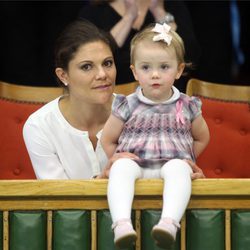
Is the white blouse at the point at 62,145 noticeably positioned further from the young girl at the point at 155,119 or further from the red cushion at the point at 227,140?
the red cushion at the point at 227,140

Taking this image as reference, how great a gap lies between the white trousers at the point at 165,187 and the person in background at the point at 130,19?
131 centimetres

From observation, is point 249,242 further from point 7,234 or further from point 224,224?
point 7,234

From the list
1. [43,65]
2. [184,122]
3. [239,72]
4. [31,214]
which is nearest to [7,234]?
[31,214]

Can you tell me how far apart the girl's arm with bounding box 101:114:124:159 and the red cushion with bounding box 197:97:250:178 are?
945 mm

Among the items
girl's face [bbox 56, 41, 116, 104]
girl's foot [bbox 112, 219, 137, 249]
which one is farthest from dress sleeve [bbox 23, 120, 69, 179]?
girl's foot [bbox 112, 219, 137, 249]

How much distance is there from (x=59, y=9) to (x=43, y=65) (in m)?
0.31

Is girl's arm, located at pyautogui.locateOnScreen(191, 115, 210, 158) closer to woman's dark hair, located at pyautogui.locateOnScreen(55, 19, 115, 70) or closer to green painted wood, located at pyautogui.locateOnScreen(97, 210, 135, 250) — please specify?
green painted wood, located at pyautogui.locateOnScreen(97, 210, 135, 250)

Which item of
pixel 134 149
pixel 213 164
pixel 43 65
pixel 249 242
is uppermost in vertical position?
pixel 43 65

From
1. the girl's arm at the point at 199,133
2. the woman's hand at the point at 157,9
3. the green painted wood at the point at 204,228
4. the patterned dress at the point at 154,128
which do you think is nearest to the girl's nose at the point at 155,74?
the patterned dress at the point at 154,128

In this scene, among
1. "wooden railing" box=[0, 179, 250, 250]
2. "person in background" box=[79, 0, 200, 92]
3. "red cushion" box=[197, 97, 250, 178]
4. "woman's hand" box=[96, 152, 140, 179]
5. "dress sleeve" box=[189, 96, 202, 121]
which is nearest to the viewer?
"wooden railing" box=[0, 179, 250, 250]

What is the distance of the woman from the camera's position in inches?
165

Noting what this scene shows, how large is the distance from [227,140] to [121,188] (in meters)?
1.31

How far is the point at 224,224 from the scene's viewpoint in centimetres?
361

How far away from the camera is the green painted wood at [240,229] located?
141 inches
